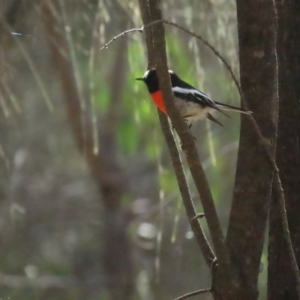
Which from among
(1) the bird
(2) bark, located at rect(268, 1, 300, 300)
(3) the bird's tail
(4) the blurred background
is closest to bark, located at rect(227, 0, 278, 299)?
(3) the bird's tail

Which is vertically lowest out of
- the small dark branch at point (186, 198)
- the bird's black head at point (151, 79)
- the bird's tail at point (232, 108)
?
the small dark branch at point (186, 198)

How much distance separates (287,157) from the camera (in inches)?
65.4

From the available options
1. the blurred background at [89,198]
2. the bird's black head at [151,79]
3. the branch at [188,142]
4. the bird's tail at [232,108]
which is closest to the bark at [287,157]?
the bird's tail at [232,108]

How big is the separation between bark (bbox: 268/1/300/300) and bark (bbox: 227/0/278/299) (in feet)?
0.50

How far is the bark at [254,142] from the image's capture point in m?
1.50

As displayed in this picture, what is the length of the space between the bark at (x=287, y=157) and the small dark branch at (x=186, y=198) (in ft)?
0.69

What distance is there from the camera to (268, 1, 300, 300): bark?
1645mm

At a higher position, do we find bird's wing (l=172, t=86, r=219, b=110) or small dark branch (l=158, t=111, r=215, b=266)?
bird's wing (l=172, t=86, r=219, b=110)

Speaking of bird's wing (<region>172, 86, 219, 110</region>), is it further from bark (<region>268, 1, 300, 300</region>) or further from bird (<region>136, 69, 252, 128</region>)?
bark (<region>268, 1, 300, 300</region>)

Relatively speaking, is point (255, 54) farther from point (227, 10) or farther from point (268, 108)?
point (227, 10)

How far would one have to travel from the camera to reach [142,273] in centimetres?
625

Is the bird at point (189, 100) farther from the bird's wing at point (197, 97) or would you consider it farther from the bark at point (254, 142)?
the bark at point (254, 142)

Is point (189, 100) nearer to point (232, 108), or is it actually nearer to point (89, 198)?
point (232, 108)

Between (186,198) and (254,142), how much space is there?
21cm
